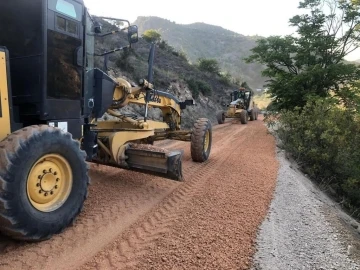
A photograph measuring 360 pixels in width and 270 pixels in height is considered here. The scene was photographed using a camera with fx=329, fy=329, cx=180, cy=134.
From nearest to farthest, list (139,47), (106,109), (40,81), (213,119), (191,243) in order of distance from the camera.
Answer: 1. (191,243)
2. (40,81)
3. (106,109)
4. (213,119)
5. (139,47)

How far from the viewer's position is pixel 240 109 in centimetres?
2125

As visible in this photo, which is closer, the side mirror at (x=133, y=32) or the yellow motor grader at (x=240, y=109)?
the side mirror at (x=133, y=32)

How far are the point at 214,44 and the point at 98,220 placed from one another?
104403 mm

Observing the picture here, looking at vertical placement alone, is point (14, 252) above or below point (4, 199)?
below

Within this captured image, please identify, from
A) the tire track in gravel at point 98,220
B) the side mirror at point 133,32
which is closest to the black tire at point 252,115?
the tire track in gravel at point 98,220

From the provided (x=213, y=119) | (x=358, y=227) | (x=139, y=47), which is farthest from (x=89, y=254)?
(x=139, y=47)

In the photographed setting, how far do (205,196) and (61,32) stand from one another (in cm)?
327

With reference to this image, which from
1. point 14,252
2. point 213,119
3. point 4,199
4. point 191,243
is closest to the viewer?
point 4,199

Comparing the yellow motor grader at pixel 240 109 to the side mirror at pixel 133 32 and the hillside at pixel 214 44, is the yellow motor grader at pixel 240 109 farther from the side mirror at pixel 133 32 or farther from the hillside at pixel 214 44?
the hillside at pixel 214 44

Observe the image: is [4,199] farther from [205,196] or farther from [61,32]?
[205,196]

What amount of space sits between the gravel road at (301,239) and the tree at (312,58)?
1077 centimetres

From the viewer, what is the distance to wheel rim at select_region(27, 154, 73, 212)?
11.4 feet

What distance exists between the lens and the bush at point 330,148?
923 cm

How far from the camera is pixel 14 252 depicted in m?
3.33
